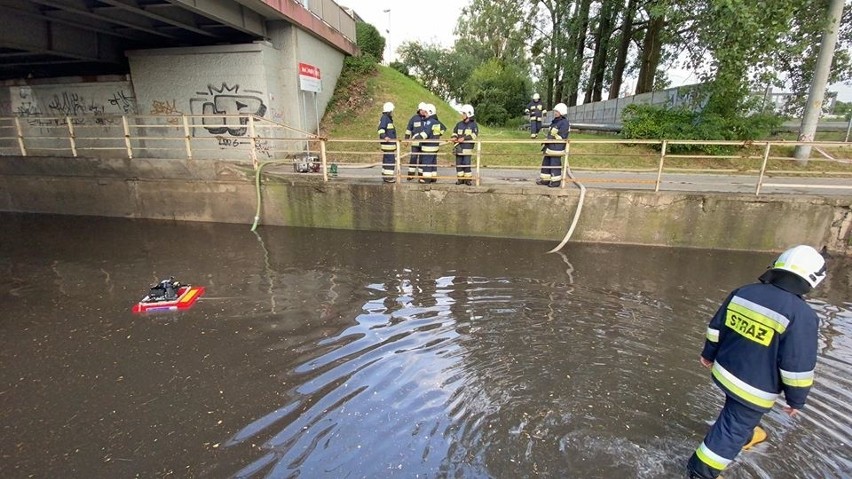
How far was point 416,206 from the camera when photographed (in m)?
9.12

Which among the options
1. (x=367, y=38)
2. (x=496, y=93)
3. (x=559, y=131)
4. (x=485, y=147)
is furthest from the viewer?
(x=496, y=93)

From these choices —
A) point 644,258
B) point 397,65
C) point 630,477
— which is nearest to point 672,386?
point 630,477

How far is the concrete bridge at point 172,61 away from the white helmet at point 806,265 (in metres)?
11.7

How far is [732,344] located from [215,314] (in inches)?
214

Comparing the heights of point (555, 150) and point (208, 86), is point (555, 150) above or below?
below

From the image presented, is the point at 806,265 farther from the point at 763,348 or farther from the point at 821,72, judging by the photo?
the point at 821,72

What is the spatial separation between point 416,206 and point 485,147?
770 centimetres

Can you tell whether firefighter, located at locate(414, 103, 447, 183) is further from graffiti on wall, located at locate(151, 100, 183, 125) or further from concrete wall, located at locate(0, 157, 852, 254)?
graffiti on wall, located at locate(151, 100, 183, 125)

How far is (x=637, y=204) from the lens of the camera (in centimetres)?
819

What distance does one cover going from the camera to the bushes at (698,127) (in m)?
13.4

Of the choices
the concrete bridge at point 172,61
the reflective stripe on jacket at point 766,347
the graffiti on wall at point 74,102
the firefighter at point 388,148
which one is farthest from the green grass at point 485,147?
the reflective stripe on jacket at point 766,347

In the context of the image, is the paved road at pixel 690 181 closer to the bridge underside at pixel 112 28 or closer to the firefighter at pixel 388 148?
the firefighter at pixel 388 148

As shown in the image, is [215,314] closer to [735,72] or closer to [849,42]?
[735,72]

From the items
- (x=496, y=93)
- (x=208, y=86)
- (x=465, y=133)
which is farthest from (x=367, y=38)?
(x=465, y=133)
